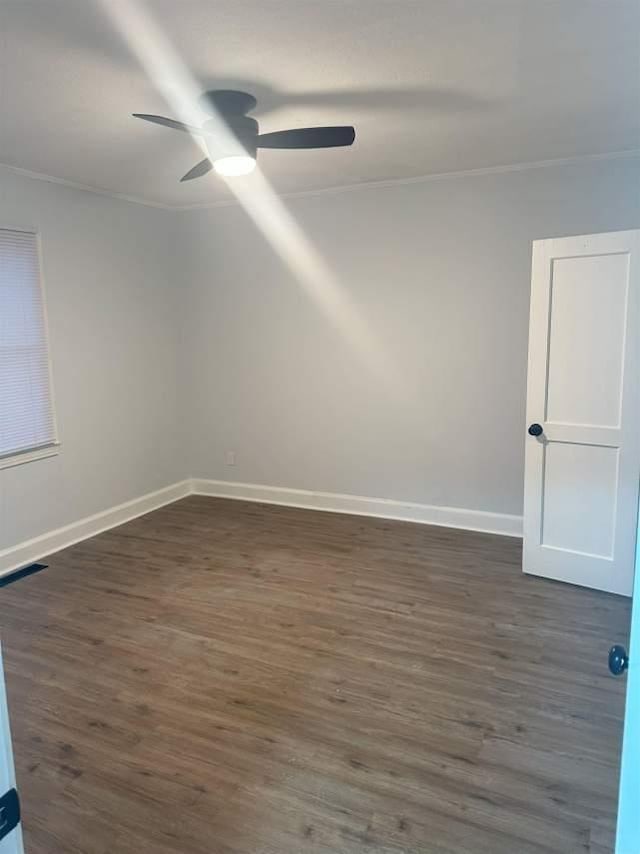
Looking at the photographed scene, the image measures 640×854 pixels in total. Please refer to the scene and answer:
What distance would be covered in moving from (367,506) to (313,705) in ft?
8.13

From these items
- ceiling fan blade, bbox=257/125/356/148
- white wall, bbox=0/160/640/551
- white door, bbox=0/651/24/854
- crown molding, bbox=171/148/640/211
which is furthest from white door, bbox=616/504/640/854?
crown molding, bbox=171/148/640/211

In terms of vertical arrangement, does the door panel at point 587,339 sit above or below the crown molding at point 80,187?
below

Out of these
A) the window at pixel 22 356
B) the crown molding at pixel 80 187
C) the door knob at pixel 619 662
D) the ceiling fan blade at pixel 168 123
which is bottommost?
the door knob at pixel 619 662

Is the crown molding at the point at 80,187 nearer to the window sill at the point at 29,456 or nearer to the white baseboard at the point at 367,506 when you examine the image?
the window sill at the point at 29,456

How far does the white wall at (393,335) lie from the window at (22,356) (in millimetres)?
1538

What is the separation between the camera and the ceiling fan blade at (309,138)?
257cm

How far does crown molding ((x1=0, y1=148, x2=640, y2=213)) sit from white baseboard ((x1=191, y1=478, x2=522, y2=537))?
247 centimetres

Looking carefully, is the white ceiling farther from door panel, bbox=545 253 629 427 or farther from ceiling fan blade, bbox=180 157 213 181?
door panel, bbox=545 253 629 427

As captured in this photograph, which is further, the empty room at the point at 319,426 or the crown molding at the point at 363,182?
the crown molding at the point at 363,182

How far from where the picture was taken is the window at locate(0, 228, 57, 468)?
3.81m

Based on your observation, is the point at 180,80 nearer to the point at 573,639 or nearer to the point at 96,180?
the point at 96,180

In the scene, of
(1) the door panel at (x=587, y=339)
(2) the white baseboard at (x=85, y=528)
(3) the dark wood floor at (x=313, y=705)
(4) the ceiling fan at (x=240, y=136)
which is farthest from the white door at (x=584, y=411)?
(2) the white baseboard at (x=85, y=528)

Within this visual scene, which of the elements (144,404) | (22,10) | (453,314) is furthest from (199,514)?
(22,10)

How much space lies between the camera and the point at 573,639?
2.91 m
